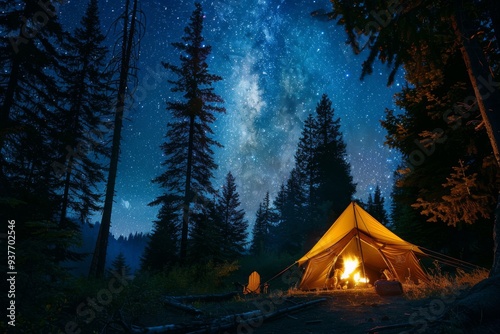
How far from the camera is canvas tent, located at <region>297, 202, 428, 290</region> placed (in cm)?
1076

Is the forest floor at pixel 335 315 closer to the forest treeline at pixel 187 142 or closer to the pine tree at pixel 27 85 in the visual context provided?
the forest treeline at pixel 187 142

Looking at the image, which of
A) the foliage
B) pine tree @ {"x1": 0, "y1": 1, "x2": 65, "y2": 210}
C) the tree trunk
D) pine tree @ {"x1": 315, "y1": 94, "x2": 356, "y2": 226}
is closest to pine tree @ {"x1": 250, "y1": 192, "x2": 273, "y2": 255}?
the foliage

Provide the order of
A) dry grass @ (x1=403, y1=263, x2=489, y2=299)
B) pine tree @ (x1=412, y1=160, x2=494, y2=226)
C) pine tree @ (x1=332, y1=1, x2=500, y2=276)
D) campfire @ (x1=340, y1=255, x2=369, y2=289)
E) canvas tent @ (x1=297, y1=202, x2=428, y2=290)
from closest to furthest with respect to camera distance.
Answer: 1. pine tree @ (x1=332, y1=1, x2=500, y2=276)
2. dry grass @ (x1=403, y1=263, x2=489, y2=299)
3. pine tree @ (x1=412, y1=160, x2=494, y2=226)
4. canvas tent @ (x1=297, y1=202, x2=428, y2=290)
5. campfire @ (x1=340, y1=255, x2=369, y2=289)

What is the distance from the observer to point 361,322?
5.12 m

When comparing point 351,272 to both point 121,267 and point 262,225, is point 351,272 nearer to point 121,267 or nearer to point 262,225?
point 121,267

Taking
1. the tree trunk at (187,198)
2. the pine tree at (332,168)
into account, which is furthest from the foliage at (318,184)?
the tree trunk at (187,198)

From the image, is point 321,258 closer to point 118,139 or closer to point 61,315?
point 61,315

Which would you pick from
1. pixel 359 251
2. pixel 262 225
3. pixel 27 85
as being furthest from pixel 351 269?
pixel 262 225

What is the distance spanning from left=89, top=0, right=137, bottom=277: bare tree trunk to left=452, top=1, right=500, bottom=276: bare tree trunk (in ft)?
41.3

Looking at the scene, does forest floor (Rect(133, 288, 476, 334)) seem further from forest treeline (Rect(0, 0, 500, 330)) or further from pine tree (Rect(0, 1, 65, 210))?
pine tree (Rect(0, 1, 65, 210))

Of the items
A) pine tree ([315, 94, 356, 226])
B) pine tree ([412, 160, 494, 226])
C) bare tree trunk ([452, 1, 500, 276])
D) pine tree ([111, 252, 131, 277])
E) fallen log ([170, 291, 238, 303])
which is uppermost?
pine tree ([315, 94, 356, 226])

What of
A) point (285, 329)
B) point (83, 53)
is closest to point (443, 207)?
point (285, 329)

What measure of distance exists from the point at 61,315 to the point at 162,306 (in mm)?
2423

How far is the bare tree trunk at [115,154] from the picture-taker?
11.8 m
